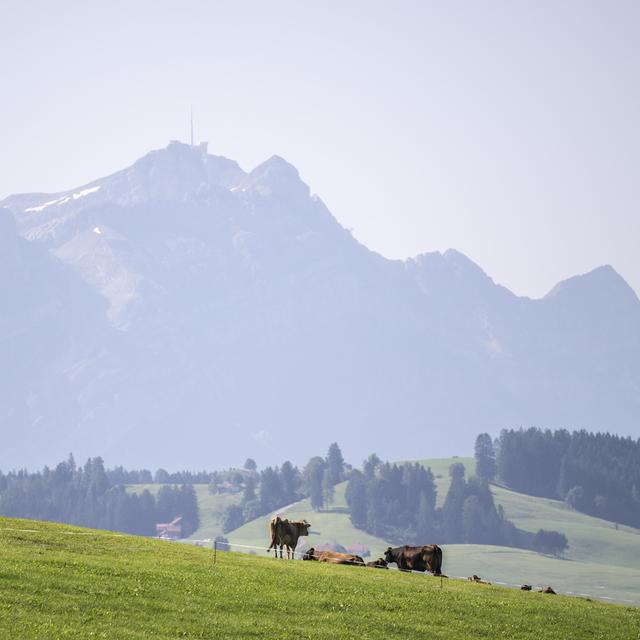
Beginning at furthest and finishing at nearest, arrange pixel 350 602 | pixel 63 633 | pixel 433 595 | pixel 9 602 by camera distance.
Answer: pixel 433 595 → pixel 350 602 → pixel 9 602 → pixel 63 633

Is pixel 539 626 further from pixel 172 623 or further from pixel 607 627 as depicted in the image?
pixel 172 623

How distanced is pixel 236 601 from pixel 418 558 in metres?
20.6

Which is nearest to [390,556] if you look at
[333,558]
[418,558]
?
[418,558]

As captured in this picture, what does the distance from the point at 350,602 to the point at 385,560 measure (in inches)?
665

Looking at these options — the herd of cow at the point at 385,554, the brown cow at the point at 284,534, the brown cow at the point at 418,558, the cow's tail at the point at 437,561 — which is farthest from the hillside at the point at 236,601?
the brown cow at the point at 284,534

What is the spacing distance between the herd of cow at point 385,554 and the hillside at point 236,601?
174 inches

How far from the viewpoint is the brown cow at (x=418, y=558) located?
2667 inches

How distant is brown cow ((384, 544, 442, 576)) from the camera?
67.8 meters

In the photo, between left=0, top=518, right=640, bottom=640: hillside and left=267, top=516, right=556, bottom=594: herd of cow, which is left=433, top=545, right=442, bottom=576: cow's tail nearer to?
left=267, top=516, right=556, bottom=594: herd of cow

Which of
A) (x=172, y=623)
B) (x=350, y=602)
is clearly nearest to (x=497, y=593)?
(x=350, y=602)

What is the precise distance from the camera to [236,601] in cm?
4969

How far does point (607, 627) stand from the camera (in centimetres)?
5397

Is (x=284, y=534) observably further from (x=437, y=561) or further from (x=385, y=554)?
(x=437, y=561)

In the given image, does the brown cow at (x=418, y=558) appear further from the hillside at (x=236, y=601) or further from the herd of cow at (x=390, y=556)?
the hillside at (x=236, y=601)
